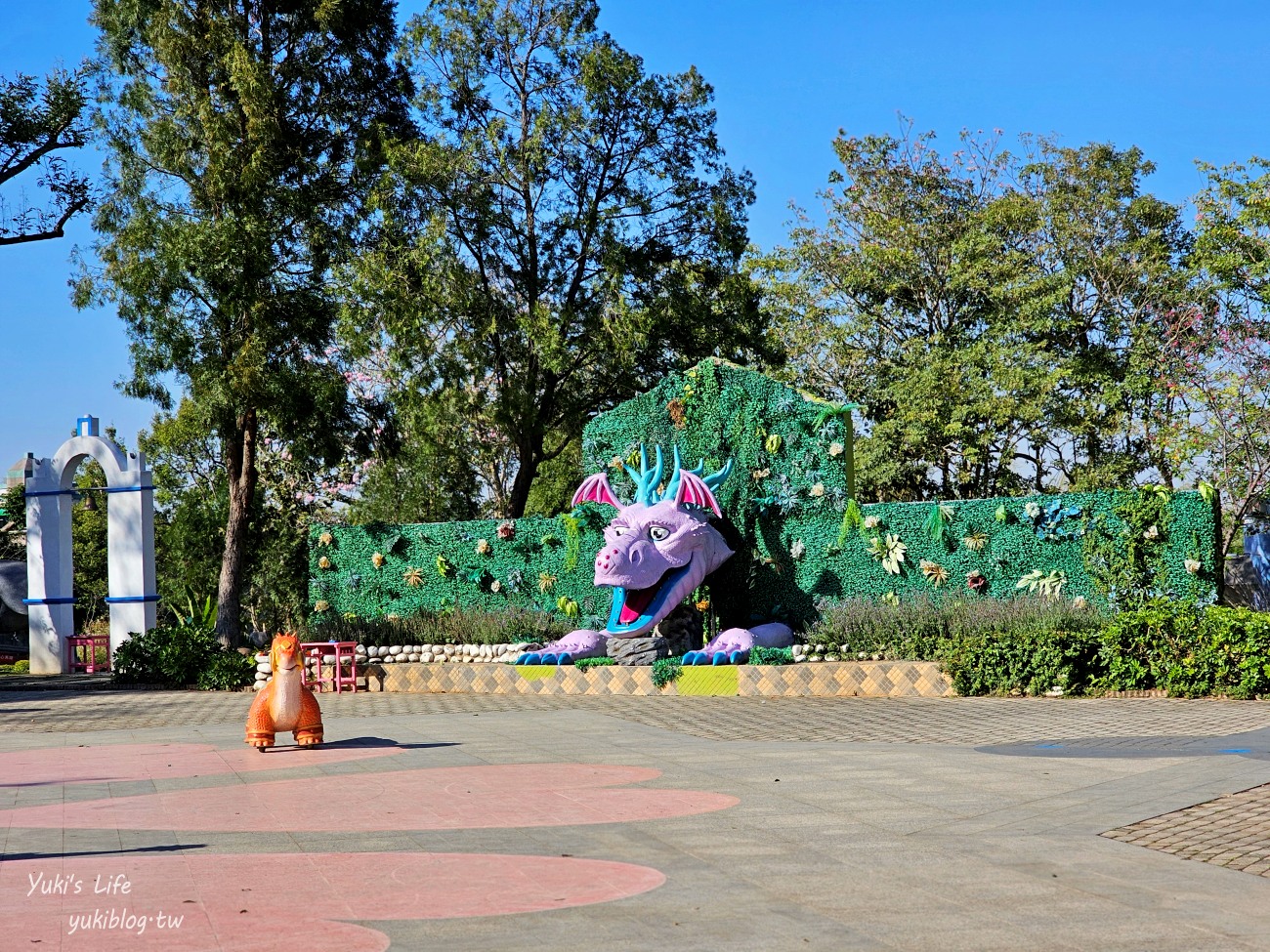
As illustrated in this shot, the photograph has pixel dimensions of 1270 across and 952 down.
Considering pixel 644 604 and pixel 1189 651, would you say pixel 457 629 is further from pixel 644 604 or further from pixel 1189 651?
pixel 1189 651

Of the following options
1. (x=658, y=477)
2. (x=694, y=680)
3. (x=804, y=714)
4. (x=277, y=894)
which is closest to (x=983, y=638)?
(x=804, y=714)

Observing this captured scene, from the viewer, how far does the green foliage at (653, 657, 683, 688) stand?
1585 cm

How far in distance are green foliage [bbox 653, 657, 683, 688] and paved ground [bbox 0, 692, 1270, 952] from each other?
10.4 ft

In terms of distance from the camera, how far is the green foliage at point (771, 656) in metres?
15.8

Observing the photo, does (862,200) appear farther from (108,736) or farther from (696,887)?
(696,887)

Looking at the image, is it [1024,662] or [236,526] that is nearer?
[1024,662]

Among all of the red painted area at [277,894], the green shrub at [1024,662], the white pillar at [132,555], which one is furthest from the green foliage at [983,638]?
the white pillar at [132,555]

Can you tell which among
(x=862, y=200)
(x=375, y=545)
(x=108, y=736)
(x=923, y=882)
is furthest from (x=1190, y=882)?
(x=862, y=200)

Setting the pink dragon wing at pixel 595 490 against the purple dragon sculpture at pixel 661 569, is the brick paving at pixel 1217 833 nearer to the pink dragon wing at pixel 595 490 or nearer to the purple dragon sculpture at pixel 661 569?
the purple dragon sculpture at pixel 661 569

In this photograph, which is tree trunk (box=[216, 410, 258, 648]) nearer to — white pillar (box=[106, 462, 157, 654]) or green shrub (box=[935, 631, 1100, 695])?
white pillar (box=[106, 462, 157, 654])

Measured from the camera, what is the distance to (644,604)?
16.5 meters

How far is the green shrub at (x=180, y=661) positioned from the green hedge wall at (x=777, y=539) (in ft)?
8.33

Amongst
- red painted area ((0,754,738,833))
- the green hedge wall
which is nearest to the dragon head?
the green hedge wall

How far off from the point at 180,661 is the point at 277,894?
1329cm
